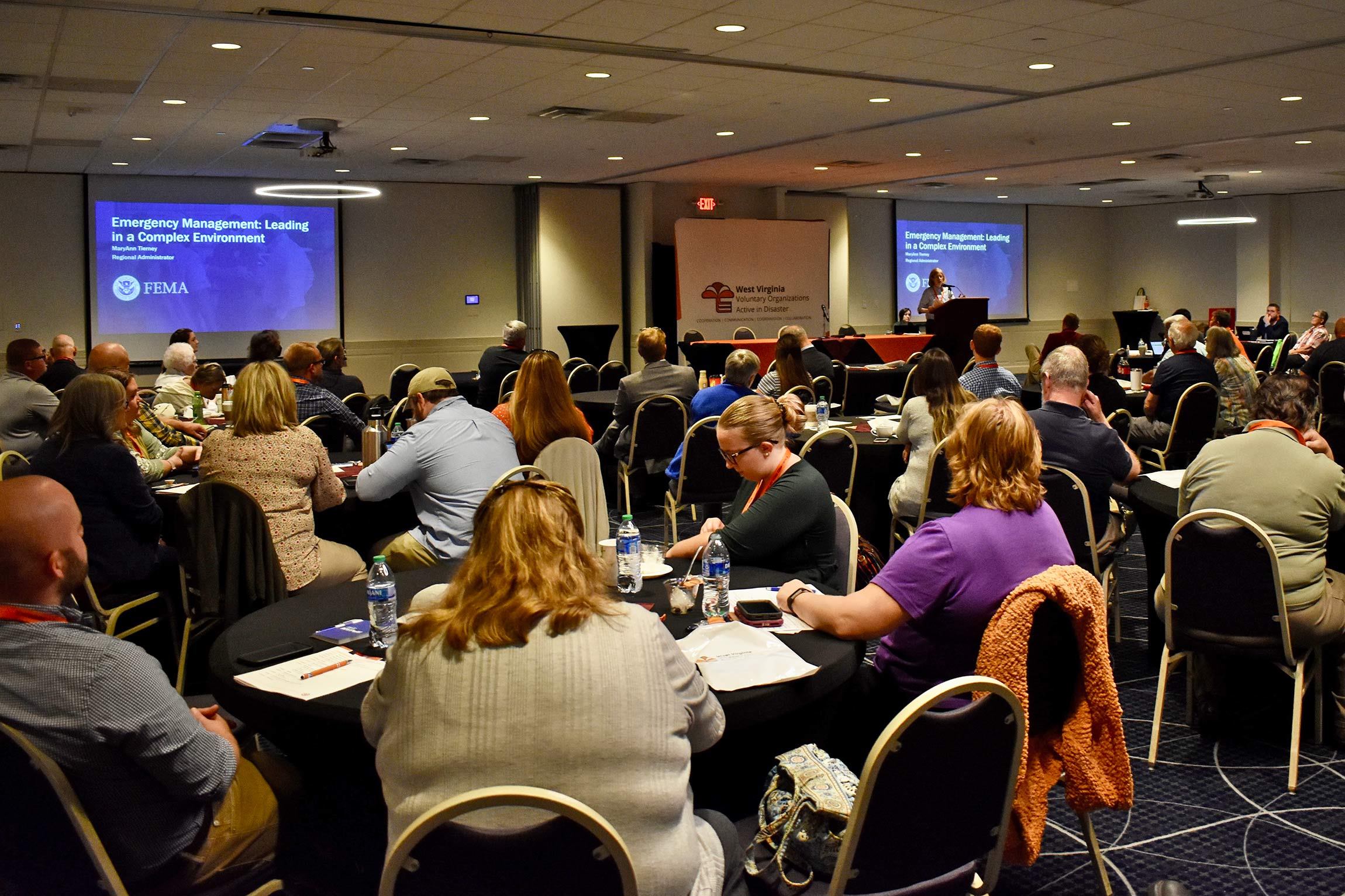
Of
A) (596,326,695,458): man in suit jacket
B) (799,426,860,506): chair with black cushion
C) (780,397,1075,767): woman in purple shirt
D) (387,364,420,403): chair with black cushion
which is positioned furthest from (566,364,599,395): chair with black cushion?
(780,397,1075,767): woman in purple shirt

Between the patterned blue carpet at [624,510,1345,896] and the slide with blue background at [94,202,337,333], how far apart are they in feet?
40.6

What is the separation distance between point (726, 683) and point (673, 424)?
483 centimetres

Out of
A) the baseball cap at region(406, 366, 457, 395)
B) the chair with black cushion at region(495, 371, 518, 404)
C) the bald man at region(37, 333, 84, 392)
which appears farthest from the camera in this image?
the chair with black cushion at region(495, 371, 518, 404)

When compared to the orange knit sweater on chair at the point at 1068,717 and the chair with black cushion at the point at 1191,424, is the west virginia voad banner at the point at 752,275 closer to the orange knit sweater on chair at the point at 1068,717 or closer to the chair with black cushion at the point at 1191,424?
the chair with black cushion at the point at 1191,424

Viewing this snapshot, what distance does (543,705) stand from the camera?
5.70ft

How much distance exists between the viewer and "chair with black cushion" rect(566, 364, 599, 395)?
1187 centimetres

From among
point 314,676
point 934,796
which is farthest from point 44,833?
point 934,796

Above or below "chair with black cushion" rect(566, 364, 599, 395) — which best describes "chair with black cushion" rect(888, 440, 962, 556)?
below

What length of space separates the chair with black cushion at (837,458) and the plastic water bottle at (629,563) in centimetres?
269

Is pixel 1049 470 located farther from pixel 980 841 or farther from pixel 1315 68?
pixel 1315 68

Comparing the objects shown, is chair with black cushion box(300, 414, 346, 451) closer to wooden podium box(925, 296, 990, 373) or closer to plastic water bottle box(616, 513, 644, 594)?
plastic water bottle box(616, 513, 644, 594)

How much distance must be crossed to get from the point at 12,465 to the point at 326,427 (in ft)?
6.01

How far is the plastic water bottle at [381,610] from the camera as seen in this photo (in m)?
2.71

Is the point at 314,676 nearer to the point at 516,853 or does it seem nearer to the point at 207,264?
the point at 516,853
